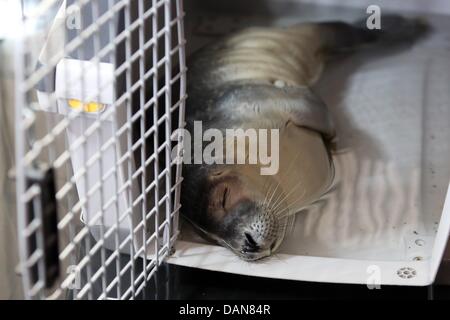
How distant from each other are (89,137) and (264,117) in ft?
1.72

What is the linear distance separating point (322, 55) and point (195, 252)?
835mm

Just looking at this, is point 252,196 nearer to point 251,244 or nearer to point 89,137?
point 251,244

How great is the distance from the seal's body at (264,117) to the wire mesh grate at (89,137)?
9cm

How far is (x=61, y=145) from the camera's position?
1.11 metres

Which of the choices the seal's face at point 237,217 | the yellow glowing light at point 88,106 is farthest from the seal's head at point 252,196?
the yellow glowing light at point 88,106

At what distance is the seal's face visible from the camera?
109cm

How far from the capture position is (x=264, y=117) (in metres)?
1.36

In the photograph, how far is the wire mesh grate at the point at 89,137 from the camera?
0.63 meters

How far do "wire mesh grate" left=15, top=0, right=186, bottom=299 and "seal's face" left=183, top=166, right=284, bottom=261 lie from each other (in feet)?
0.24

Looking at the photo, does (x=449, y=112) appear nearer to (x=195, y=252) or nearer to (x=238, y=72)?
(x=238, y=72)

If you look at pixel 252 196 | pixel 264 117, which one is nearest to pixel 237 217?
pixel 252 196

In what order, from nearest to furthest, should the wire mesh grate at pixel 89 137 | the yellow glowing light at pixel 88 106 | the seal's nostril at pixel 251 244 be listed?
the wire mesh grate at pixel 89 137 → the yellow glowing light at pixel 88 106 → the seal's nostril at pixel 251 244

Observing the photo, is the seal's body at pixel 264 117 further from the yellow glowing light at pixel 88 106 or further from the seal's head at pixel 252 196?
→ the yellow glowing light at pixel 88 106
